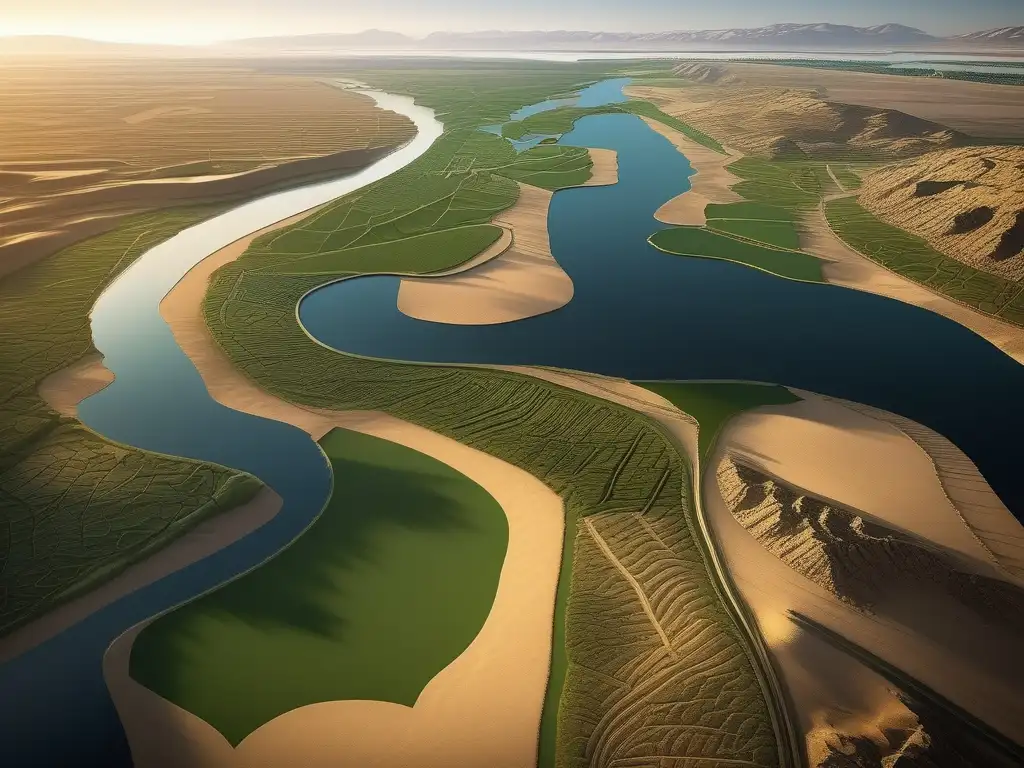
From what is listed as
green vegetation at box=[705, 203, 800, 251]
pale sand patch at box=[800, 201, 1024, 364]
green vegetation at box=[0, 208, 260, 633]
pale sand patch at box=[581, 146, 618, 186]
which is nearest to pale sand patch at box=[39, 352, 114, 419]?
green vegetation at box=[0, 208, 260, 633]

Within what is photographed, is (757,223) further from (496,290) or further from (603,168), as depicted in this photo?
(496,290)

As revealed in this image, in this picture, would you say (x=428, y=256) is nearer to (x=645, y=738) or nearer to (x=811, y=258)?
(x=811, y=258)

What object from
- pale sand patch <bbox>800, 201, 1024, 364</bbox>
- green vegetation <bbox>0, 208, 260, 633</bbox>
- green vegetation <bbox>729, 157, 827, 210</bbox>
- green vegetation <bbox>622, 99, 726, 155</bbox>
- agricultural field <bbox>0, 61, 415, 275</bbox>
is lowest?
agricultural field <bbox>0, 61, 415, 275</bbox>

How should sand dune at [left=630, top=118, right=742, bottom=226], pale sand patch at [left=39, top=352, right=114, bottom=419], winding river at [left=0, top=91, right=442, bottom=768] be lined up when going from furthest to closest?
sand dune at [left=630, top=118, right=742, bottom=226], pale sand patch at [left=39, top=352, right=114, bottom=419], winding river at [left=0, top=91, right=442, bottom=768]

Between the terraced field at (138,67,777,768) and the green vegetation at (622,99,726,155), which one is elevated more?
the green vegetation at (622,99,726,155)

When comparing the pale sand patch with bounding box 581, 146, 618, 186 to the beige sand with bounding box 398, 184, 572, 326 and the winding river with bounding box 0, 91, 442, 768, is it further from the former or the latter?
the winding river with bounding box 0, 91, 442, 768

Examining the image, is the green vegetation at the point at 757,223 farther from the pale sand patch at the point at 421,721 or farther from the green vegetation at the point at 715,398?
the pale sand patch at the point at 421,721

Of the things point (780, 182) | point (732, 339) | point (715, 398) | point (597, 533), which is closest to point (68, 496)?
point (597, 533)
